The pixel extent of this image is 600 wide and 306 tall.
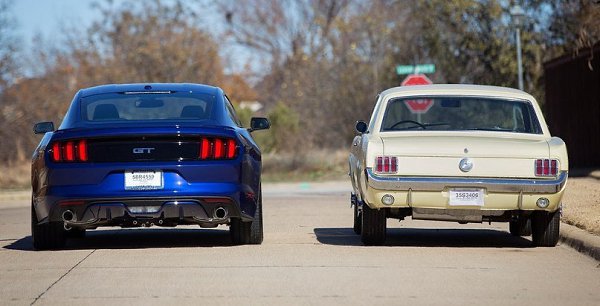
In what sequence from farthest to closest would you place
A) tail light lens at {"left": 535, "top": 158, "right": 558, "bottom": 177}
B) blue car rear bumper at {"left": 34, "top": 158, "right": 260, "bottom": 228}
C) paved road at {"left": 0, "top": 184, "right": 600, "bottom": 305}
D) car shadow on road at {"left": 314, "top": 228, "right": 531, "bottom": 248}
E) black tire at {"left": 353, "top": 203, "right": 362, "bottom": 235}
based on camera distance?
black tire at {"left": 353, "top": 203, "right": 362, "bottom": 235}, car shadow on road at {"left": 314, "top": 228, "right": 531, "bottom": 248}, tail light lens at {"left": 535, "top": 158, "right": 558, "bottom": 177}, blue car rear bumper at {"left": 34, "top": 158, "right": 260, "bottom": 228}, paved road at {"left": 0, "top": 184, "right": 600, "bottom": 305}

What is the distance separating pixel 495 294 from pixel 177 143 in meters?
3.85

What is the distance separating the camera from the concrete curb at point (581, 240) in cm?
1180

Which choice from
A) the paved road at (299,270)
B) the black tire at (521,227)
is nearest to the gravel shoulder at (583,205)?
the black tire at (521,227)

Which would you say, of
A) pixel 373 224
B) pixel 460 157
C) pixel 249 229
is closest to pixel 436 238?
pixel 373 224

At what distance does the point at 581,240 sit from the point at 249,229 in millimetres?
3183

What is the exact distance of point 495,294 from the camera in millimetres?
9234

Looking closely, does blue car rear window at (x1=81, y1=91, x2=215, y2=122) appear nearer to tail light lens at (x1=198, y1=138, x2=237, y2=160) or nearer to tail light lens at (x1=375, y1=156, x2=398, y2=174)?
tail light lens at (x1=198, y1=138, x2=237, y2=160)

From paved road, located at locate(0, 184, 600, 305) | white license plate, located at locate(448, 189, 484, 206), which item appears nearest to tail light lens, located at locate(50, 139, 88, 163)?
paved road, located at locate(0, 184, 600, 305)

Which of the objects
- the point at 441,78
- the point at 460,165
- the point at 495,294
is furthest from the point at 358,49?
the point at 495,294

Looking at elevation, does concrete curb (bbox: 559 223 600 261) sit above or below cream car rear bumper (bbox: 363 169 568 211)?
below

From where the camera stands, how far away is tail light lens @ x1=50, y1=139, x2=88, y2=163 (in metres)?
12.0

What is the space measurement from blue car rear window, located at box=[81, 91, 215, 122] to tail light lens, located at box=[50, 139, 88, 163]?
0.61m

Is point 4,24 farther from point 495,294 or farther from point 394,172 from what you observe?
point 495,294

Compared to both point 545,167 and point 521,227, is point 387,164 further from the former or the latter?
point 521,227
